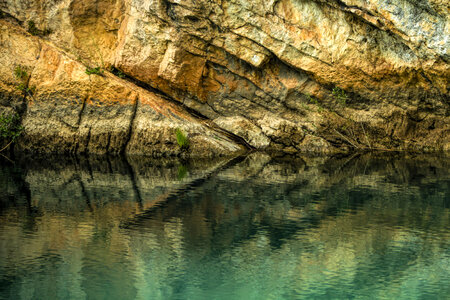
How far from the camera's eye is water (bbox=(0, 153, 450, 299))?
7531 millimetres

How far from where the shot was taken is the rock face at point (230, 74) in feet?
68.5

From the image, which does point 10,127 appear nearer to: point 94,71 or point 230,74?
point 94,71

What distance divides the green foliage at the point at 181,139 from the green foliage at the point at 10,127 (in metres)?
5.79

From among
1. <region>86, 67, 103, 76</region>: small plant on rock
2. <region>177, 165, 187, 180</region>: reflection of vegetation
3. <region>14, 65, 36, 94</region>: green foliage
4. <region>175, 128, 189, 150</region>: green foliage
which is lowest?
<region>177, 165, 187, 180</region>: reflection of vegetation

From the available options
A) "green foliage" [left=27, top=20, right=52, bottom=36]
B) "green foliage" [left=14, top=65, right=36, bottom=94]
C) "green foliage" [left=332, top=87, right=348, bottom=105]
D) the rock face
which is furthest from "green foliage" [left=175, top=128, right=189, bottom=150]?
"green foliage" [left=27, top=20, right=52, bottom=36]

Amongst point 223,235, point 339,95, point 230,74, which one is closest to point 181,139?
point 230,74

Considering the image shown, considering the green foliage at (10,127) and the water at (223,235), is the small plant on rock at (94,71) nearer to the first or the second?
the green foliage at (10,127)

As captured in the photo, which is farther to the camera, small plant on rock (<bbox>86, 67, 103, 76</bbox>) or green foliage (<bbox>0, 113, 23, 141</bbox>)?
small plant on rock (<bbox>86, 67, 103, 76</bbox>)

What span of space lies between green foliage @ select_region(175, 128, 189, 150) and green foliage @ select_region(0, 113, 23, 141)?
19.0 feet

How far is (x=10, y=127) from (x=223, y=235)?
14.0 metres

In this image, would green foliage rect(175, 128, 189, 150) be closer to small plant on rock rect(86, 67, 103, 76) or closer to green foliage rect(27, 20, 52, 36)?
small plant on rock rect(86, 67, 103, 76)

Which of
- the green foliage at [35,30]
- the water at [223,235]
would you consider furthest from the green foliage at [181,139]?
the green foliage at [35,30]

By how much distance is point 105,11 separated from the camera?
77.5 ft

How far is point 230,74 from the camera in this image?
2291 cm
